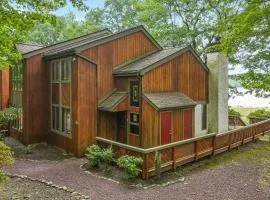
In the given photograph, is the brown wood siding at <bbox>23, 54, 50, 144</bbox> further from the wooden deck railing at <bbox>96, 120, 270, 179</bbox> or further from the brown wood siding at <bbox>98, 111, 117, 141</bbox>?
the wooden deck railing at <bbox>96, 120, 270, 179</bbox>

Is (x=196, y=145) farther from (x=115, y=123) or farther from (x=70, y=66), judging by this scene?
(x=70, y=66)

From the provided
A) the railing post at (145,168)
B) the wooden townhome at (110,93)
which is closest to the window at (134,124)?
the wooden townhome at (110,93)

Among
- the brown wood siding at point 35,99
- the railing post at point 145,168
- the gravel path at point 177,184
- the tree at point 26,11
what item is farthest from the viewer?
the brown wood siding at point 35,99

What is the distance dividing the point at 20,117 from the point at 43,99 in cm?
208

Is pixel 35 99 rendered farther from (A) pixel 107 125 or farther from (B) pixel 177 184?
(B) pixel 177 184

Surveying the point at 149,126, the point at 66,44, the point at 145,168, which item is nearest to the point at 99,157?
the point at 145,168

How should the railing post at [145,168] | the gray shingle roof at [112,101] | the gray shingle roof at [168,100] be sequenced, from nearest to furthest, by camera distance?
the railing post at [145,168] < the gray shingle roof at [168,100] < the gray shingle roof at [112,101]

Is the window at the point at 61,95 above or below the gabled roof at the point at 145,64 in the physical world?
below

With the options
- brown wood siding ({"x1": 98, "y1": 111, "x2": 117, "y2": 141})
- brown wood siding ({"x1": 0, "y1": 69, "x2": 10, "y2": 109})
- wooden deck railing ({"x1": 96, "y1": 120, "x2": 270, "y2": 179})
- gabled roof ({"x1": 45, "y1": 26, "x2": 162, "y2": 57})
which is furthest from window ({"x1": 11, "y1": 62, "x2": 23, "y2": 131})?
wooden deck railing ({"x1": 96, "y1": 120, "x2": 270, "y2": 179})

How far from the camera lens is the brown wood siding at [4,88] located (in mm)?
21341

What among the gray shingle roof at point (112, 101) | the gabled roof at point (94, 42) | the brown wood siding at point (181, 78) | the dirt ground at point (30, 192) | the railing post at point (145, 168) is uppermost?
the gabled roof at point (94, 42)

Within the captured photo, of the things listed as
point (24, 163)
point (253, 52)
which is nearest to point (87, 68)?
point (24, 163)

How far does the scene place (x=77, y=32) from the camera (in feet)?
119

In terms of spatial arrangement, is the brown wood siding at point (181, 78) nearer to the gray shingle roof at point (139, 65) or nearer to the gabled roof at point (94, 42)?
the gray shingle roof at point (139, 65)
